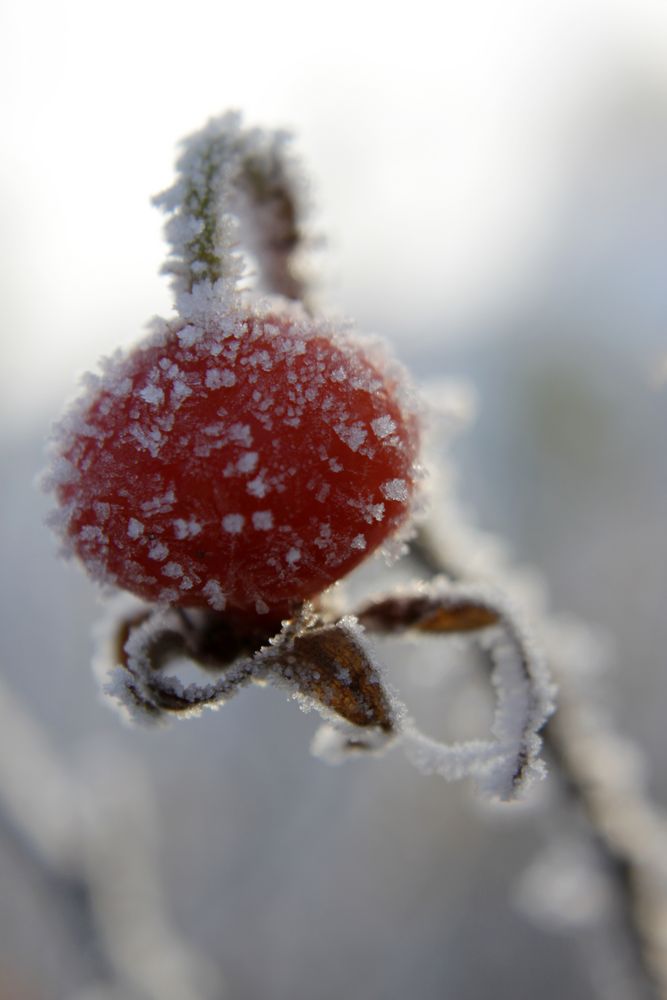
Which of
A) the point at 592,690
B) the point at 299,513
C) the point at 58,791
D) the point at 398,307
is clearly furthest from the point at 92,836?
the point at 398,307

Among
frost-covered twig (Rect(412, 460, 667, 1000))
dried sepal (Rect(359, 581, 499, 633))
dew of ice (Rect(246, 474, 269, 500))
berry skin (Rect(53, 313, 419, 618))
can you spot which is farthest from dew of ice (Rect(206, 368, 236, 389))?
frost-covered twig (Rect(412, 460, 667, 1000))

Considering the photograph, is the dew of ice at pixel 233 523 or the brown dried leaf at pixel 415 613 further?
the brown dried leaf at pixel 415 613

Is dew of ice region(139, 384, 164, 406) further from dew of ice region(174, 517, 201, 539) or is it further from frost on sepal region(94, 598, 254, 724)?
frost on sepal region(94, 598, 254, 724)

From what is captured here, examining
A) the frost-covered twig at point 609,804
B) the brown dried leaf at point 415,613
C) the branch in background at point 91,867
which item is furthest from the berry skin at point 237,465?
the branch in background at point 91,867

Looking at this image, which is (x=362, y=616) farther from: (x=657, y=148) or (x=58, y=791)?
(x=657, y=148)

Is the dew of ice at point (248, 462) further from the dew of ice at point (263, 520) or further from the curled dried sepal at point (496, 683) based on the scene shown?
the curled dried sepal at point (496, 683)

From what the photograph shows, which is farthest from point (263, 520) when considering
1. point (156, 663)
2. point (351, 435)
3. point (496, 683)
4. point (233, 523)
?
point (496, 683)

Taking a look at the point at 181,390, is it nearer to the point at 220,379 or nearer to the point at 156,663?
the point at 220,379

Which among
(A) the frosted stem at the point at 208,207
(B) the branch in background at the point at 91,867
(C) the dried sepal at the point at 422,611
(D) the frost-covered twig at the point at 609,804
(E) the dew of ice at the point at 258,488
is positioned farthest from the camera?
(B) the branch in background at the point at 91,867
